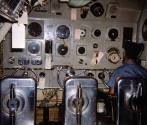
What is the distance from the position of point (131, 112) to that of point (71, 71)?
10.2 feet

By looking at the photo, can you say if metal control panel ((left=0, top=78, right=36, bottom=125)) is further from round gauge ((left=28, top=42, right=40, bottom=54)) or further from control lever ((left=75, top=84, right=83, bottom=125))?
round gauge ((left=28, top=42, right=40, bottom=54))

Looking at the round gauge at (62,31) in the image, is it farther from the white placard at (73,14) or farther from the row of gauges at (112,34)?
the row of gauges at (112,34)

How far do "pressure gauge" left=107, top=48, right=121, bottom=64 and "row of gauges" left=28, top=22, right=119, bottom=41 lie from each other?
0.27 m

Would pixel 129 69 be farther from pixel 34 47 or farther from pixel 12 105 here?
pixel 12 105

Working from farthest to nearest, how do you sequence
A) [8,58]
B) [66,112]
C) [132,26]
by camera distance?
[132,26] → [8,58] → [66,112]

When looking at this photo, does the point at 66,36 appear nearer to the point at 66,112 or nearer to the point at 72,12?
the point at 72,12

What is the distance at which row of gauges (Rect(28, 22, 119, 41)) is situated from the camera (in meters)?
6.36

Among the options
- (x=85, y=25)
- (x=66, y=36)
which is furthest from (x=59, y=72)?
(x=85, y=25)

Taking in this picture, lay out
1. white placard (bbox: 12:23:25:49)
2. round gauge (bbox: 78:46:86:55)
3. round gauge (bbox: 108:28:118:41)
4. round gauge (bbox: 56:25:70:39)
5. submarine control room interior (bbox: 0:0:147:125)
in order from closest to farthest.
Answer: white placard (bbox: 12:23:25:49), submarine control room interior (bbox: 0:0:147:125), round gauge (bbox: 56:25:70:39), round gauge (bbox: 78:46:86:55), round gauge (bbox: 108:28:118:41)

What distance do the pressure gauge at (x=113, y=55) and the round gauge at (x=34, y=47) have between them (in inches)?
66.2

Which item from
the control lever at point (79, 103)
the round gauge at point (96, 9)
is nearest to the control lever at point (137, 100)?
the control lever at point (79, 103)

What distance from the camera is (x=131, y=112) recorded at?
3.56 m

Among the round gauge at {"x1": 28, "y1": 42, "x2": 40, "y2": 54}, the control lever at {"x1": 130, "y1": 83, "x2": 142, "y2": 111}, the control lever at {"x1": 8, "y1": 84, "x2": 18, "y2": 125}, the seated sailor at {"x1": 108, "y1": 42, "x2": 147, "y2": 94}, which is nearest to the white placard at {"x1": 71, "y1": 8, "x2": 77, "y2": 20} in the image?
the round gauge at {"x1": 28, "y1": 42, "x2": 40, "y2": 54}

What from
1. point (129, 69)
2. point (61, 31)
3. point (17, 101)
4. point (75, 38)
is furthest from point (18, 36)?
point (75, 38)
